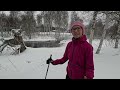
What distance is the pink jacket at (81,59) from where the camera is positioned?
2.38 metres

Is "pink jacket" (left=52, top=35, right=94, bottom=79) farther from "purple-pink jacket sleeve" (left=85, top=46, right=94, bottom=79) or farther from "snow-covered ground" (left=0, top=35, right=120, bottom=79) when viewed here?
"snow-covered ground" (left=0, top=35, right=120, bottom=79)

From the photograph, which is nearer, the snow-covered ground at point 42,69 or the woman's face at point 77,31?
the woman's face at point 77,31

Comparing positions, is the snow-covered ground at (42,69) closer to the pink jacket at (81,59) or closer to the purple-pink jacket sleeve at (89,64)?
the pink jacket at (81,59)

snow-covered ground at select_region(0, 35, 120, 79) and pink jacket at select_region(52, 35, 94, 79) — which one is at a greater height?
pink jacket at select_region(52, 35, 94, 79)

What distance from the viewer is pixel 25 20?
35812mm

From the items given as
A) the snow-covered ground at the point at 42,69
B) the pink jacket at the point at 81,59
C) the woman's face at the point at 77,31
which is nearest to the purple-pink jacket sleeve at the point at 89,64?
the pink jacket at the point at 81,59

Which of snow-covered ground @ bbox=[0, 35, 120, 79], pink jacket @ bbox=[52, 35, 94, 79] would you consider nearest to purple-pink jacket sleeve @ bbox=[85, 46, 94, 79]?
pink jacket @ bbox=[52, 35, 94, 79]

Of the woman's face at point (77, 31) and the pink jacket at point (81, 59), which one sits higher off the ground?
the woman's face at point (77, 31)

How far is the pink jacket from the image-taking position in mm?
2379

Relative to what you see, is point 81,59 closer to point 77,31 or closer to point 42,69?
point 77,31
